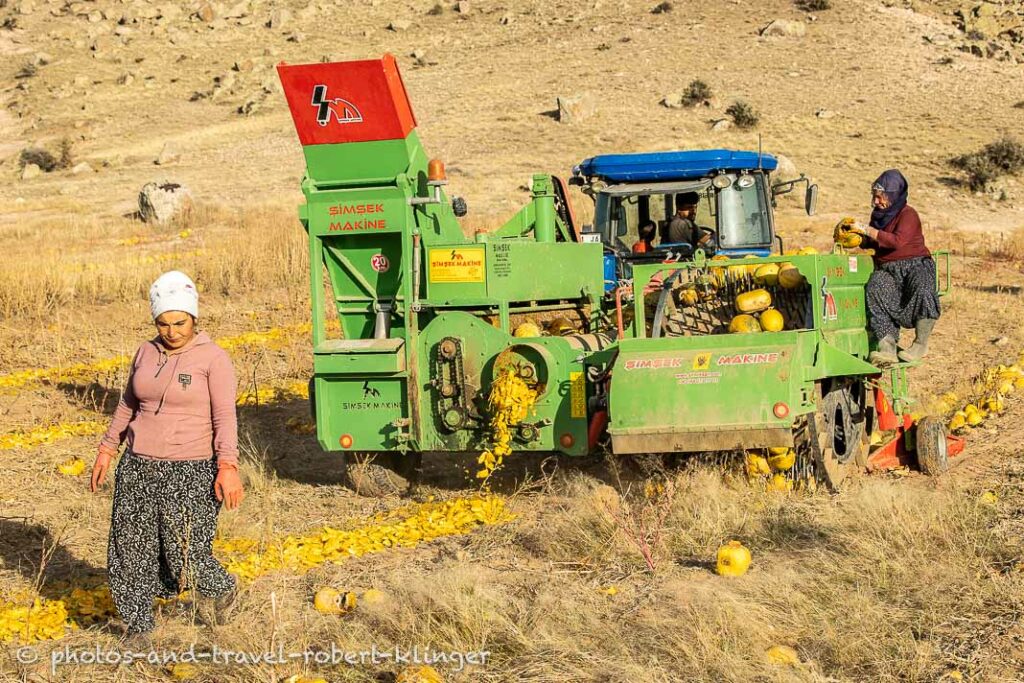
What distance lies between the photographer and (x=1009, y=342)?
1427cm

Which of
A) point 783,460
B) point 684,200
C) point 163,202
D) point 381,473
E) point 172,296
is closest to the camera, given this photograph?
point 172,296

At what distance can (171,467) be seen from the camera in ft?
18.9

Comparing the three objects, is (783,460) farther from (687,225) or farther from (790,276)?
(687,225)

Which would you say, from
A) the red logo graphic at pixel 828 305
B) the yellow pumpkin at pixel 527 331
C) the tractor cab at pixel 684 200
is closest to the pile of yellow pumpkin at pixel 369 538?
the yellow pumpkin at pixel 527 331

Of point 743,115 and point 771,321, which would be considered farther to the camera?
point 743,115

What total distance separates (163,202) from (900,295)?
19.4m

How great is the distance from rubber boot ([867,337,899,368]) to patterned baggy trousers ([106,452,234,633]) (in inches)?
212

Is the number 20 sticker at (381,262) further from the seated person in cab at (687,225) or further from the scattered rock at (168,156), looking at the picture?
the scattered rock at (168,156)

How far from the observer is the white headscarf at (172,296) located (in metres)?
5.62

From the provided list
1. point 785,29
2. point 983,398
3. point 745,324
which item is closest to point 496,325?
point 745,324

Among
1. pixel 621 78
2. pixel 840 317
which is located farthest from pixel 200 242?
pixel 621 78

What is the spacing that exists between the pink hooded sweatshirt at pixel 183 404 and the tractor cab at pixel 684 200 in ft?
20.4

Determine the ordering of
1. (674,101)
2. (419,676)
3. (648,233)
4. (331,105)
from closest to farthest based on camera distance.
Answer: (419,676) → (331,105) → (648,233) → (674,101)

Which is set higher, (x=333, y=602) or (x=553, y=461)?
(x=553, y=461)
